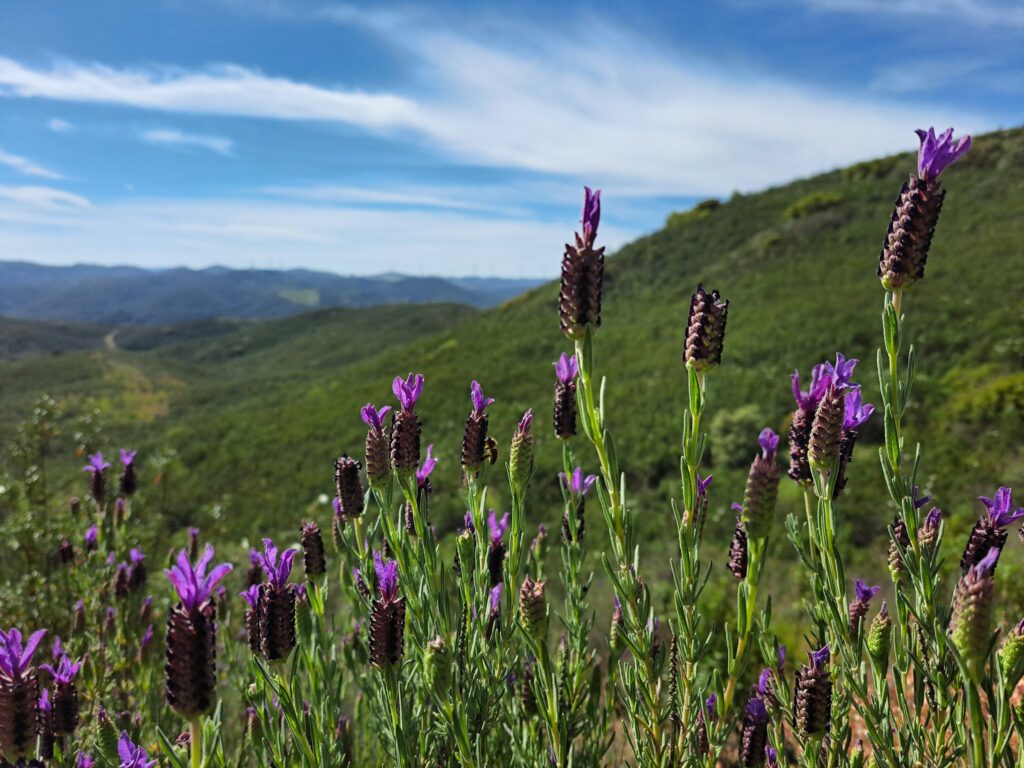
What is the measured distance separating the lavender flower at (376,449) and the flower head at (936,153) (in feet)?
3.85

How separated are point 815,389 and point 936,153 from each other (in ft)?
1.52

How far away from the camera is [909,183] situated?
1.16 metres

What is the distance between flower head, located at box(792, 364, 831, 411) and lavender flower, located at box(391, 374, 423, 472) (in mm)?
787

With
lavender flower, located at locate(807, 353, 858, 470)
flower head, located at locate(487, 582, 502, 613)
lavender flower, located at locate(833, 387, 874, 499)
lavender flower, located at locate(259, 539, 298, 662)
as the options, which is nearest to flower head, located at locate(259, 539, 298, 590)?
lavender flower, located at locate(259, 539, 298, 662)

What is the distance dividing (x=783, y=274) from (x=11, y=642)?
885 inches

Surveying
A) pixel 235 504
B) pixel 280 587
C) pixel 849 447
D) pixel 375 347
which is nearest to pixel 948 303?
pixel 849 447

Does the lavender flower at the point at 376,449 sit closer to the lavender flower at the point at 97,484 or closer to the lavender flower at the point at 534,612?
the lavender flower at the point at 534,612

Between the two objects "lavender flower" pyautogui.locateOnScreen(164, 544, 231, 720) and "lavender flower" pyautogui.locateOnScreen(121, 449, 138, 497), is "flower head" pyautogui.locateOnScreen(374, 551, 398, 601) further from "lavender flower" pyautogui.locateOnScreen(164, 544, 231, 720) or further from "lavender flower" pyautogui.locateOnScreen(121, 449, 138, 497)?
"lavender flower" pyautogui.locateOnScreen(121, 449, 138, 497)

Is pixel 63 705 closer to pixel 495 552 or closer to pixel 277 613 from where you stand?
pixel 277 613

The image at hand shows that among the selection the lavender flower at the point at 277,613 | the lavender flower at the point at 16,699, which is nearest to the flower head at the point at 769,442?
the lavender flower at the point at 277,613

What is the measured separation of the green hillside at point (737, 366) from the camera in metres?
8.80

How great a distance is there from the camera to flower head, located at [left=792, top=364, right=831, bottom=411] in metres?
1.25

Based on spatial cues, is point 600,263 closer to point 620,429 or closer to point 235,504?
point 620,429

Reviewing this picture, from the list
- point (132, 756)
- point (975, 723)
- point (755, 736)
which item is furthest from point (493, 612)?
point (975, 723)
